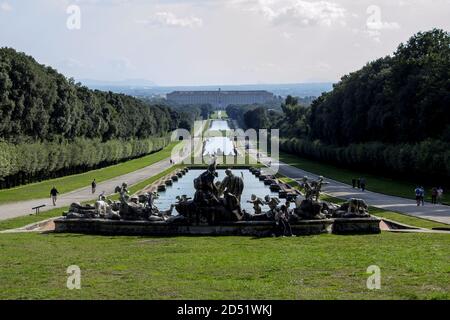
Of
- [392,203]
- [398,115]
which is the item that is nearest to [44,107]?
[398,115]

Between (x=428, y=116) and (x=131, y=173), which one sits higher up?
(x=428, y=116)

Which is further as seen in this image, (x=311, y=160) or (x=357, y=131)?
(x=311, y=160)

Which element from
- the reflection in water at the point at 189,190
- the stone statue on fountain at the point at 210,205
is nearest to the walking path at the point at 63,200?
the reflection in water at the point at 189,190

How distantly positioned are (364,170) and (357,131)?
5935mm

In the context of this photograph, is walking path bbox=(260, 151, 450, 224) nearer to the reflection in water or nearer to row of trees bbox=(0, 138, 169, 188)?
the reflection in water

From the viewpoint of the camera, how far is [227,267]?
19562mm

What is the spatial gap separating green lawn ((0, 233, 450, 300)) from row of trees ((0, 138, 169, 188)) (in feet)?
119

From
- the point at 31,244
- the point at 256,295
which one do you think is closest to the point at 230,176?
the point at 31,244

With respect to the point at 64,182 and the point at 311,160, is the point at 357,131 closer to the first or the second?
the point at 311,160

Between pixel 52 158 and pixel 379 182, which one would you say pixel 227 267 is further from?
pixel 52 158

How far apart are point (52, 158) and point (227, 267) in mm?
54425

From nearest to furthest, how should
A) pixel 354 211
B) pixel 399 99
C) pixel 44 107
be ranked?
pixel 354 211 < pixel 399 99 < pixel 44 107
